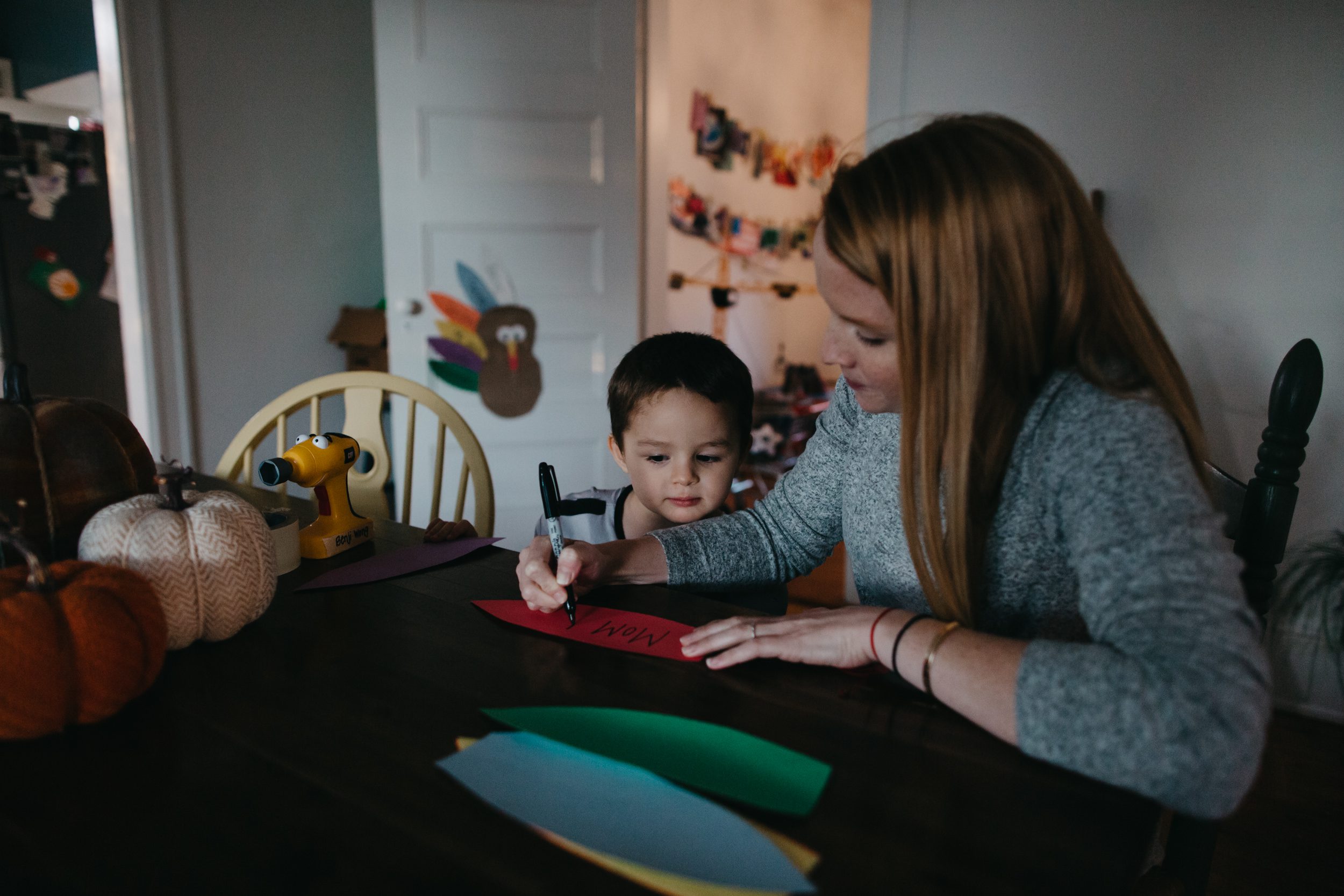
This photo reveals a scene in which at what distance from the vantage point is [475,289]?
264 centimetres

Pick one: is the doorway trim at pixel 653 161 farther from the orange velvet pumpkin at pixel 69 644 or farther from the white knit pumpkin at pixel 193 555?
the orange velvet pumpkin at pixel 69 644

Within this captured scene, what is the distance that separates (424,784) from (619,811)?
135 millimetres

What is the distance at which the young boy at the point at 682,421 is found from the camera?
1.26 meters

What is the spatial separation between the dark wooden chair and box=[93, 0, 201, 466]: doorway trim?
2804 millimetres

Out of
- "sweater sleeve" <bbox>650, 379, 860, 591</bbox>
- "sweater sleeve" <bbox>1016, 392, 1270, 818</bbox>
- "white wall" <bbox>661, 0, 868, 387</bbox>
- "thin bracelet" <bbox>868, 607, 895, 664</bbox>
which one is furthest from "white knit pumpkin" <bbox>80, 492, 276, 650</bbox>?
"white wall" <bbox>661, 0, 868, 387</bbox>

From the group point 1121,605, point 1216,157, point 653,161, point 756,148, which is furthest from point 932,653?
point 756,148

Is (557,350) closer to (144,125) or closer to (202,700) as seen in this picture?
(144,125)

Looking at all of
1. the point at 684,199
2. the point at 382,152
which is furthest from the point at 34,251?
the point at 684,199

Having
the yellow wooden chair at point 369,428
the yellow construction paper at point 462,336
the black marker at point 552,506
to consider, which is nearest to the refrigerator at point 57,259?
the yellow construction paper at point 462,336

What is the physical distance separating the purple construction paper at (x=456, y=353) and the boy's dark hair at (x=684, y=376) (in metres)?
1.43

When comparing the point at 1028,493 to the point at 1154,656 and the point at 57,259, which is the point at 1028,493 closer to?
the point at 1154,656

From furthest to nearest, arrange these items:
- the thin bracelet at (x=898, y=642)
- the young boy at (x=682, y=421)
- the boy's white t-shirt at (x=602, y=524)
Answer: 1. the boy's white t-shirt at (x=602, y=524)
2. the young boy at (x=682, y=421)
3. the thin bracelet at (x=898, y=642)

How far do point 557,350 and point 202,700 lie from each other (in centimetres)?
211

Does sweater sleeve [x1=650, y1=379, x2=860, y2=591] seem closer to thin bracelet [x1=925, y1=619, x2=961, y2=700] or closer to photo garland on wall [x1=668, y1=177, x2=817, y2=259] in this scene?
thin bracelet [x1=925, y1=619, x2=961, y2=700]
